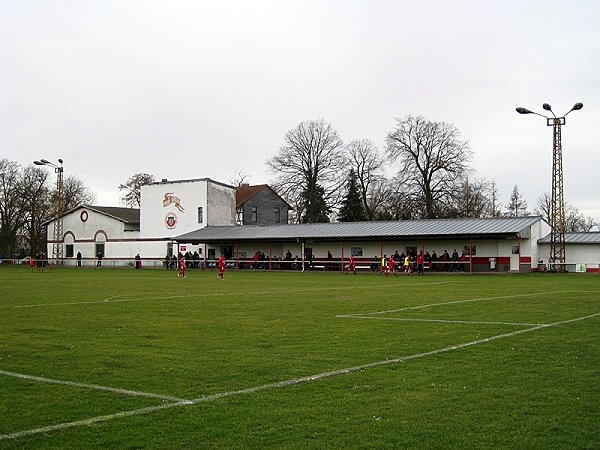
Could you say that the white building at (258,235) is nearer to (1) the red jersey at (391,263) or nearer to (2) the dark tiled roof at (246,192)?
(2) the dark tiled roof at (246,192)

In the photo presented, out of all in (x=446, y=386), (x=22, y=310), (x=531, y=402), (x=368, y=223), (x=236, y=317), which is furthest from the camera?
(x=368, y=223)

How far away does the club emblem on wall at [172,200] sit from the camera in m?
69.5

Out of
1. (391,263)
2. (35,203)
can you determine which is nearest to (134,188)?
(35,203)

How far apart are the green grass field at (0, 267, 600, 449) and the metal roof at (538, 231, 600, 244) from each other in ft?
121

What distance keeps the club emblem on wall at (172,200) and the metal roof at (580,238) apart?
3471 centimetres

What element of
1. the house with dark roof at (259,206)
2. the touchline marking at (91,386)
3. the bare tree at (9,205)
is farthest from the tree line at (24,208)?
the touchline marking at (91,386)

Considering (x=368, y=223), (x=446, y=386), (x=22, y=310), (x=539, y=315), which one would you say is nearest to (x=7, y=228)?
(x=368, y=223)

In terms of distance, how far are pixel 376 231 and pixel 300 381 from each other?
153 feet

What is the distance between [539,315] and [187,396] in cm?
1094

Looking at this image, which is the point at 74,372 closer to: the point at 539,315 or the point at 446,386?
the point at 446,386

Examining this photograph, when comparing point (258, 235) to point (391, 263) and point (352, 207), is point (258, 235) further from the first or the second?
point (352, 207)

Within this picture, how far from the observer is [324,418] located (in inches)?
259

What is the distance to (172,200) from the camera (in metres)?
70.1

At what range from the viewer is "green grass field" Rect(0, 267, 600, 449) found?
6.01 meters
